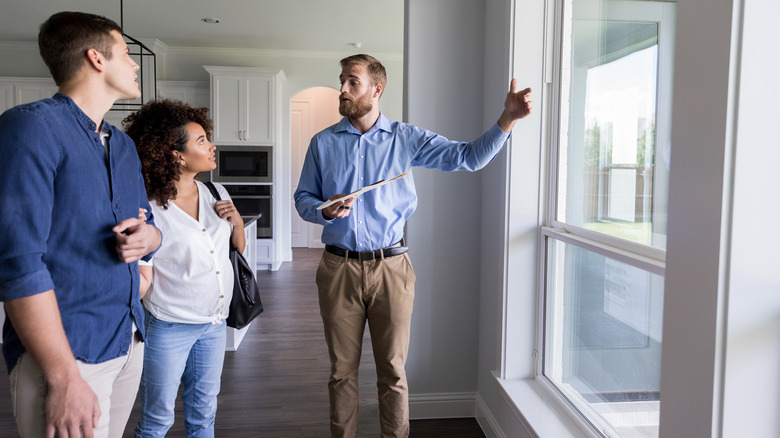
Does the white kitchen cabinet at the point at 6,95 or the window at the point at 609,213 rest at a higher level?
the white kitchen cabinet at the point at 6,95

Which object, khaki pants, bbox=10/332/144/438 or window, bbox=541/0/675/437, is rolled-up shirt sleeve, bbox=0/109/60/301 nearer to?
khaki pants, bbox=10/332/144/438

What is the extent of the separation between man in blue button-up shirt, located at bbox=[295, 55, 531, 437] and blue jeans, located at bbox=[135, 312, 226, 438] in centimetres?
54

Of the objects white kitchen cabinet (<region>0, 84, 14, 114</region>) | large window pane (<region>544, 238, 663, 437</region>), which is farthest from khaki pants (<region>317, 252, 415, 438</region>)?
white kitchen cabinet (<region>0, 84, 14, 114</region>)

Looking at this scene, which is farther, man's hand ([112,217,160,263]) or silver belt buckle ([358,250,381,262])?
silver belt buckle ([358,250,381,262])

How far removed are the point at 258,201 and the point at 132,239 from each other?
6147mm

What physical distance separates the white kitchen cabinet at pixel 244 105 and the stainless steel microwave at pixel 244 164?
94mm

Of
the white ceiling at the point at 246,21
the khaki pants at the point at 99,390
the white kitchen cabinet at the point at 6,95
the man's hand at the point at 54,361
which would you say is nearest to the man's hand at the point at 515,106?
the khaki pants at the point at 99,390

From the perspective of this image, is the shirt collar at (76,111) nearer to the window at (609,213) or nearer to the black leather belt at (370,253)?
the black leather belt at (370,253)

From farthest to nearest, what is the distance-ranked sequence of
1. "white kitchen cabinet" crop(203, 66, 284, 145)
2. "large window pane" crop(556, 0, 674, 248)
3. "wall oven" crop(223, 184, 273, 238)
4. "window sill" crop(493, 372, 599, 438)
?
1. "wall oven" crop(223, 184, 273, 238)
2. "white kitchen cabinet" crop(203, 66, 284, 145)
3. "window sill" crop(493, 372, 599, 438)
4. "large window pane" crop(556, 0, 674, 248)

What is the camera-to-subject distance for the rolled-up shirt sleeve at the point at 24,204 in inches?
37.4

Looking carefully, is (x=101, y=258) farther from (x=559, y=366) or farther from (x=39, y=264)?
(x=559, y=366)

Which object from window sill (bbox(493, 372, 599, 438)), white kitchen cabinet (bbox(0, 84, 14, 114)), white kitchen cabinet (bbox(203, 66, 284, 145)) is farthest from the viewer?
white kitchen cabinet (bbox(203, 66, 284, 145))

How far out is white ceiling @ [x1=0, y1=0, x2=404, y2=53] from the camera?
5.41 meters

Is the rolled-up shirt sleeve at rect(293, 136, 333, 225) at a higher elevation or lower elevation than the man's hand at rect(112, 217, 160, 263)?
higher
